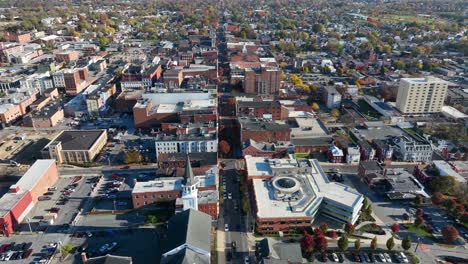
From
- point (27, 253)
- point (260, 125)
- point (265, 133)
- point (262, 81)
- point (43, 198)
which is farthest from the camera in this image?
point (262, 81)

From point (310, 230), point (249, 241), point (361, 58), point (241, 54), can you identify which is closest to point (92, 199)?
point (249, 241)

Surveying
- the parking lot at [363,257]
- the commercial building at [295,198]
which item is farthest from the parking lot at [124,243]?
the parking lot at [363,257]

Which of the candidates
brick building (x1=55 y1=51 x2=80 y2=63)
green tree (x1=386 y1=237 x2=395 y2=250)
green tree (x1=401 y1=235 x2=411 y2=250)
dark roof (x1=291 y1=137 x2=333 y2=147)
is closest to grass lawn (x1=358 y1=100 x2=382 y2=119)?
dark roof (x1=291 y1=137 x2=333 y2=147)

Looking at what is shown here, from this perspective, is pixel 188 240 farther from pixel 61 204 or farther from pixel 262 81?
pixel 262 81

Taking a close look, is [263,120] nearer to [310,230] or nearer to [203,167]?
[203,167]

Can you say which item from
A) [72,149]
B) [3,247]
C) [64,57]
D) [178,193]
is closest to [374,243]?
[178,193]

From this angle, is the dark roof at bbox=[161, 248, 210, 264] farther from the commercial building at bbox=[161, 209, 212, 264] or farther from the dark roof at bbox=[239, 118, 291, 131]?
the dark roof at bbox=[239, 118, 291, 131]

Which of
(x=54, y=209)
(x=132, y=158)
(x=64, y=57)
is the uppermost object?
(x=64, y=57)
